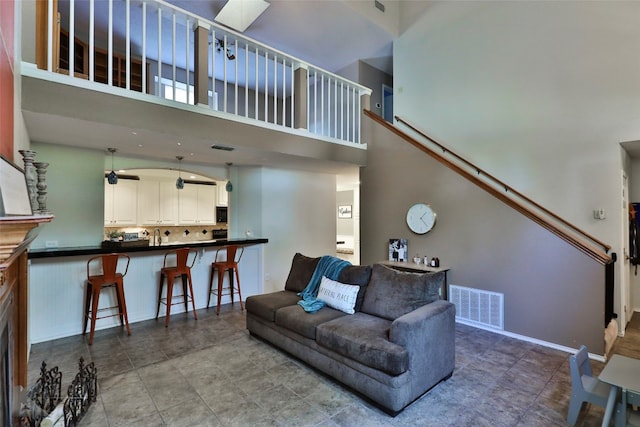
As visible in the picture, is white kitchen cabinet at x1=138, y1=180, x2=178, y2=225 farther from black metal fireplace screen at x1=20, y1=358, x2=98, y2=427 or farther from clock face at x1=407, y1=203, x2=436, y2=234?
clock face at x1=407, y1=203, x2=436, y2=234

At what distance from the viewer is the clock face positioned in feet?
15.0

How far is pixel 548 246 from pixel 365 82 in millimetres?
4929

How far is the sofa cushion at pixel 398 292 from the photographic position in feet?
9.35

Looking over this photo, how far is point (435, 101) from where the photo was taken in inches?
221

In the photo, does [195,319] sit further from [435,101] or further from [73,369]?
[435,101]

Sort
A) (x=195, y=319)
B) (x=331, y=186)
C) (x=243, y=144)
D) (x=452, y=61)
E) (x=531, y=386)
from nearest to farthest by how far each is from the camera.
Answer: (x=531, y=386) → (x=243, y=144) → (x=195, y=319) → (x=452, y=61) → (x=331, y=186)

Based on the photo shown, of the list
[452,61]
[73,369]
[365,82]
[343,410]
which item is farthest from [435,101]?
[73,369]

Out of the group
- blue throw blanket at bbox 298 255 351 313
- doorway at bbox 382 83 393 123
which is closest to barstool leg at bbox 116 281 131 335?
blue throw blanket at bbox 298 255 351 313

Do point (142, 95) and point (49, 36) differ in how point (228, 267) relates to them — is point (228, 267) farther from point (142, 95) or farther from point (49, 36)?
point (49, 36)

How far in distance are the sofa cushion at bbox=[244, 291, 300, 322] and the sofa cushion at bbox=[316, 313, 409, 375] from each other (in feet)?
2.43

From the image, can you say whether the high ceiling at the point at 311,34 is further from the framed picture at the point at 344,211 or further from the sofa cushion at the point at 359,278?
the framed picture at the point at 344,211

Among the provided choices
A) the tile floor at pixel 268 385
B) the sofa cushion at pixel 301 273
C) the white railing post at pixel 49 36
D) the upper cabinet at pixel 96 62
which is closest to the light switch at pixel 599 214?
the tile floor at pixel 268 385

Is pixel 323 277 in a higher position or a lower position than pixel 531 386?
higher

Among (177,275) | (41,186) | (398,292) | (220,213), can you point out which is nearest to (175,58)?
(41,186)
